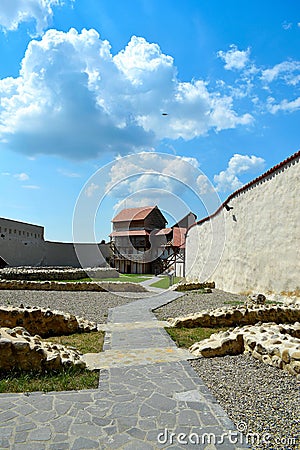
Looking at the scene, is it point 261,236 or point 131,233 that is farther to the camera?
point 131,233

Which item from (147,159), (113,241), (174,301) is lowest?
(174,301)

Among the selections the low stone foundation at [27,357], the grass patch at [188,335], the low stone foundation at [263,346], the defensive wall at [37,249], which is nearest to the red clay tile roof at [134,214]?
the defensive wall at [37,249]

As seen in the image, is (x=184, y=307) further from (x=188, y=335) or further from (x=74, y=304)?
(x=188, y=335)

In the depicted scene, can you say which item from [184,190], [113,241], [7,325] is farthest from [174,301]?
[113,241]

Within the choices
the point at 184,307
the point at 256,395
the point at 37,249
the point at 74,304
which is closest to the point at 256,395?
the point at 256,395

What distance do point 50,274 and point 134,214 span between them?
1912 cm

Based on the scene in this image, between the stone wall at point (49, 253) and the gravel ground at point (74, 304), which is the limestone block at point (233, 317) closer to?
the gravel ground at point (74, 304)

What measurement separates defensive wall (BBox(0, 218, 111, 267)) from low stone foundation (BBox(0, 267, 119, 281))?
4.61 m

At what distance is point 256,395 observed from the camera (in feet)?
11.2

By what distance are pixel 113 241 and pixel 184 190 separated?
2463 centimetres

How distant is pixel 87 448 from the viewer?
8.28 feet

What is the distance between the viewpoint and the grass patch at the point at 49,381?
366cm

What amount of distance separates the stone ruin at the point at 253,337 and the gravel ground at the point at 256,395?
0.14m

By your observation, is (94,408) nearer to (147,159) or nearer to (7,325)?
(7,325)
